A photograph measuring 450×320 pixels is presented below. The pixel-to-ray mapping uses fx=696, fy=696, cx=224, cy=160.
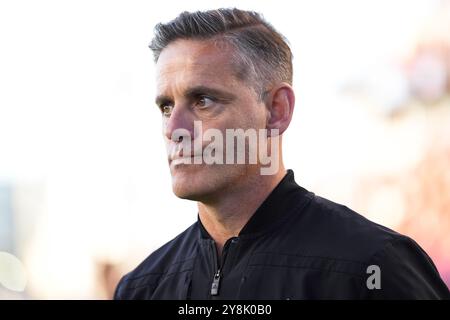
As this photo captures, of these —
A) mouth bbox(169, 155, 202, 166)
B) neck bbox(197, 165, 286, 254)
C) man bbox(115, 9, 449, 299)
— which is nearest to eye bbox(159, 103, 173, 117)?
man bbox(115, 9, 449, 299)

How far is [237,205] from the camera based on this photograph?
5.96ft

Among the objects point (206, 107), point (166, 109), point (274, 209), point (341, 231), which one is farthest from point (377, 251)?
point (166, 109)

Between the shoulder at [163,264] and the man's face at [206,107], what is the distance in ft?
0.90

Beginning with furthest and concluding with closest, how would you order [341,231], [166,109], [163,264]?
[163,264], [166,109], [341,231]

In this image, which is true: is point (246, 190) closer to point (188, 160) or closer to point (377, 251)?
point (188, 160)

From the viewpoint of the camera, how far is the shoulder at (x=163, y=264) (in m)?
1.98

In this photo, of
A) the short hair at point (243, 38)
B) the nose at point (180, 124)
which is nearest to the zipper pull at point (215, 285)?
the nose at point (180, 124)

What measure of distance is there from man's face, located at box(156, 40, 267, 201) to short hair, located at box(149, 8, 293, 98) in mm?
35

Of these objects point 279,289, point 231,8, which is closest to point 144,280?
point 279,289

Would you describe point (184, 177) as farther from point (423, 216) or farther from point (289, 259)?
point (423, 216)

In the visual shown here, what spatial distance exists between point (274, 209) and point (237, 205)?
0.10 metres

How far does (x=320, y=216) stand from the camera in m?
1.81

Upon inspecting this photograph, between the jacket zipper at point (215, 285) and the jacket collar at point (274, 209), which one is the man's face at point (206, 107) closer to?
the jacket collar at point (274, 209)
